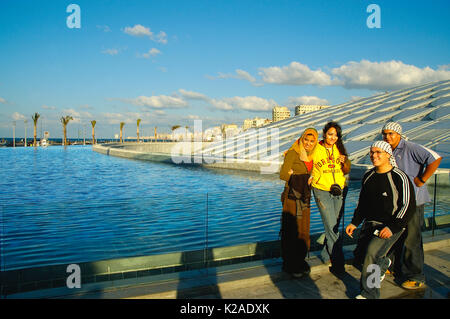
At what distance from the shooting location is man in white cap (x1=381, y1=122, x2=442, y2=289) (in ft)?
11.9

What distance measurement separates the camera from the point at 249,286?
3.54 meters

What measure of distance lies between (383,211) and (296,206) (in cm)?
91

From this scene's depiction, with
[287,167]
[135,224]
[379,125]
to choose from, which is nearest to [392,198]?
[287,167]

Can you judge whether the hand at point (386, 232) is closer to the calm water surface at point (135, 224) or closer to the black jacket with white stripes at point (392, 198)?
the black jacket with white stripes at point (392, 198)

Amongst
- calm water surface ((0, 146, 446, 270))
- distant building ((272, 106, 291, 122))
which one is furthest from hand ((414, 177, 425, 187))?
distant building ((272, 106, 291, 122))

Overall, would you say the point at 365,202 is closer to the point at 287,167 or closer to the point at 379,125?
the point at 287,167

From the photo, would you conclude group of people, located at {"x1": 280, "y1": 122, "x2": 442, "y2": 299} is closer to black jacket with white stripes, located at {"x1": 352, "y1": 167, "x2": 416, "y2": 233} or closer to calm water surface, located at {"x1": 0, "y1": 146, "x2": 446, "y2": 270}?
black jacket with white stripes, located at {"x1": 352, "y1": 167, "x2": 416, "y2": 233}

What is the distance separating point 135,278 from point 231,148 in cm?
1647

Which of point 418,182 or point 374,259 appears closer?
point 374,259

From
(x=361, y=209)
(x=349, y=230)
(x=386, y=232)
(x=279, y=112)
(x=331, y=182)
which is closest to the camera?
(x=386, y=232)

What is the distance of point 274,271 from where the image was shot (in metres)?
3.79

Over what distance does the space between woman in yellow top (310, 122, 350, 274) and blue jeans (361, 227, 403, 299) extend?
68 centimetres

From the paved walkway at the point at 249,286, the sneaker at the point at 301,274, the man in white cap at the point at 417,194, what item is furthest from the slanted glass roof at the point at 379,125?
the sneaker at the point at 301,274

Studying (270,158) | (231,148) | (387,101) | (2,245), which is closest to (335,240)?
(2,245)
